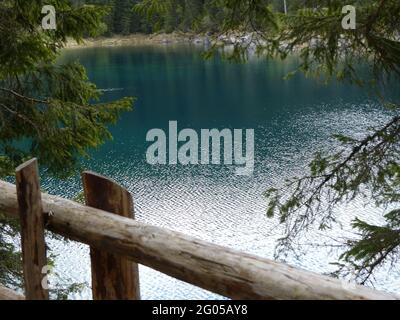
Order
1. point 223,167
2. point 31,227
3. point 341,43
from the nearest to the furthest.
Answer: point 31,227 < point 341,43 < point 223,167

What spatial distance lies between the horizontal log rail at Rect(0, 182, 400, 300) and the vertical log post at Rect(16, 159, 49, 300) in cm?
9

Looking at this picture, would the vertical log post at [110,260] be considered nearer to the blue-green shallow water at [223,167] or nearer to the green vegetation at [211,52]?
the green vegetation at [211,52]

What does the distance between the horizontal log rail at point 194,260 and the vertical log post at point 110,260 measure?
72 mm

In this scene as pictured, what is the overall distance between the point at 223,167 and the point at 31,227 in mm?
23507

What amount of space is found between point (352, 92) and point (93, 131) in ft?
115

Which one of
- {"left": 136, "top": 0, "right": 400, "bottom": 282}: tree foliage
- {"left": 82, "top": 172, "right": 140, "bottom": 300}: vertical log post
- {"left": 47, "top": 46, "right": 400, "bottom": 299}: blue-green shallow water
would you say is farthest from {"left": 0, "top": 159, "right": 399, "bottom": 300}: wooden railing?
{"left": 47, "top": 46, "right": 400, "bottom": 299}: blue-green shallow water

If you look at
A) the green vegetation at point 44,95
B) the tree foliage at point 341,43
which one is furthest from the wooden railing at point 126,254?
the green vegetation at point 44,95

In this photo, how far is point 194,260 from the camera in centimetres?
212

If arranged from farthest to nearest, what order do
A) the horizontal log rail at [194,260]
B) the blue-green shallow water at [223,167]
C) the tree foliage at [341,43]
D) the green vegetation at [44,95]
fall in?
the blue-green shallow water at [223,167] < the green vegetation at [44,95] < the tree foliage at [341,43] < the horizontal log rail at [194,260]

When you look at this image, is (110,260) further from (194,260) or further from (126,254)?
(194,260)

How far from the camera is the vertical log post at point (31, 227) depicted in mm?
2562

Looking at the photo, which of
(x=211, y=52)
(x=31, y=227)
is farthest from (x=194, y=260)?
(x=211, y=52)

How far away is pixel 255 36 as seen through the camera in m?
5.54
